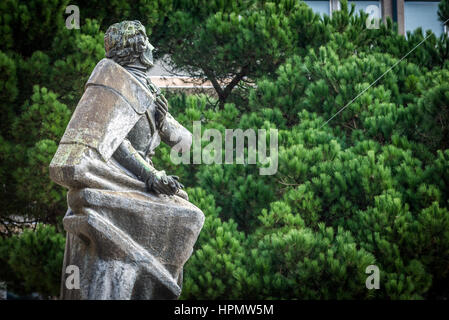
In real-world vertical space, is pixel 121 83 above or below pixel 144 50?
below

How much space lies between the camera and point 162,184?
207 inches

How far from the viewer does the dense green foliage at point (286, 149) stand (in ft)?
25.0

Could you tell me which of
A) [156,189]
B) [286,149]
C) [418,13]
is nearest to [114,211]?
[156,189]

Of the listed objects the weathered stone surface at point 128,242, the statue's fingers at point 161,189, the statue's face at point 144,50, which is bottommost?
the weathered stone surface at point 128,242

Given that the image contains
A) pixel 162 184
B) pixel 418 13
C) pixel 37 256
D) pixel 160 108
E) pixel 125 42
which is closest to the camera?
pixel 162 184

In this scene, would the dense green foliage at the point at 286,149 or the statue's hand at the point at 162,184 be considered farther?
the dense green foliage at the point at 286,149

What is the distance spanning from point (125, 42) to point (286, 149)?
352 centimetres

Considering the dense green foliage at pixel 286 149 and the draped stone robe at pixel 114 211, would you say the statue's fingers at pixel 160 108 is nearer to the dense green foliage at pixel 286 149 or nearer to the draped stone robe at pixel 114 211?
the draped stone robe at pixel 114 211

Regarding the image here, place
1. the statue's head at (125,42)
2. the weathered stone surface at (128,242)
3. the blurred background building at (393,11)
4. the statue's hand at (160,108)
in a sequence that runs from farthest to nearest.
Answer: the blurred background building at (393,11) → the statue's hand at (160,108) → the statue's head at (125,42) → the weathered stone surface at (128,242)

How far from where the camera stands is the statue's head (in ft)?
17.9

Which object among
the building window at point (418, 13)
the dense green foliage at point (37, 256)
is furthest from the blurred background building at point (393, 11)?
the dense green foliage at point (37, 256)

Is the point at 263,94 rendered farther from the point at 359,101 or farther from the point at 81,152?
the point at 81,152

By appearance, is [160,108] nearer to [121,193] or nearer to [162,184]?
[162,184]

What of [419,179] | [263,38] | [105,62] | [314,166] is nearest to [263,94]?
[263,38]
